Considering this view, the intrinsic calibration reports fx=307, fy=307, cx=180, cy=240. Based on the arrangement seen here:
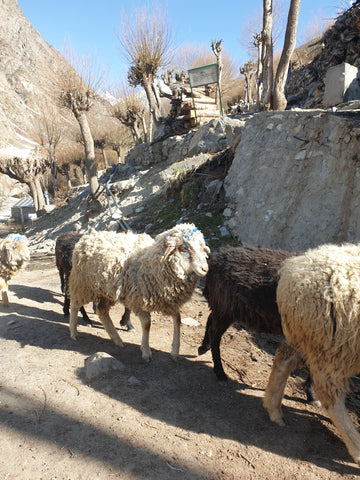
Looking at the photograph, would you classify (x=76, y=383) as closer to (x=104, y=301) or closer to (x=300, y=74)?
(x=104, y=301)

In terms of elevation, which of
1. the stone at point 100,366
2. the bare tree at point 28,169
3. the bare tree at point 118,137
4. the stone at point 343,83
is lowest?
the stone at point 100,366

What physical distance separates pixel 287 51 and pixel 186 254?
841 cm

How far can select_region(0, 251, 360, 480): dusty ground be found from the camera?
2242 mm

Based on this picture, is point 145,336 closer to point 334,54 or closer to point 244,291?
point 244,291

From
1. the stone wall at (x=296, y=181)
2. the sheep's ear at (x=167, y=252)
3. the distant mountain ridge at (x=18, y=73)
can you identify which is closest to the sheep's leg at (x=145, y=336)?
the sheep's ear at (x=167, y=252)

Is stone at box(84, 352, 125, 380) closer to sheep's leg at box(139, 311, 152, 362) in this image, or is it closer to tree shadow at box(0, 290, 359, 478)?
tree shadow at box(0, 290, 359, 478)

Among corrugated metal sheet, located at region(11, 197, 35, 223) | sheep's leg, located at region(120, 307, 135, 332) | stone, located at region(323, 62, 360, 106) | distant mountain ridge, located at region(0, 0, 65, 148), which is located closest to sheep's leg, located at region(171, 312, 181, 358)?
sheep's leg, located at region(120, 307, 135, 332)

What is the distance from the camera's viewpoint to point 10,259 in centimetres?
524

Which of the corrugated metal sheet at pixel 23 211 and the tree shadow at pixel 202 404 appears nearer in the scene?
the tree shadow at pixel 202 404

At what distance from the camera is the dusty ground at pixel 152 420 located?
224 cm

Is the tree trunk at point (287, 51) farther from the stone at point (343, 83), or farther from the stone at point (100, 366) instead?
the stone at point (100, 366)

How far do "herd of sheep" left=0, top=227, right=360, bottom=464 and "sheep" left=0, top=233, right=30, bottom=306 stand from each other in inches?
64.7

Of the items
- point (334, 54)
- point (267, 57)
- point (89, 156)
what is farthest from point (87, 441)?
point (334, 54)

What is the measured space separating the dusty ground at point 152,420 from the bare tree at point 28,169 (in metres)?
19.4
